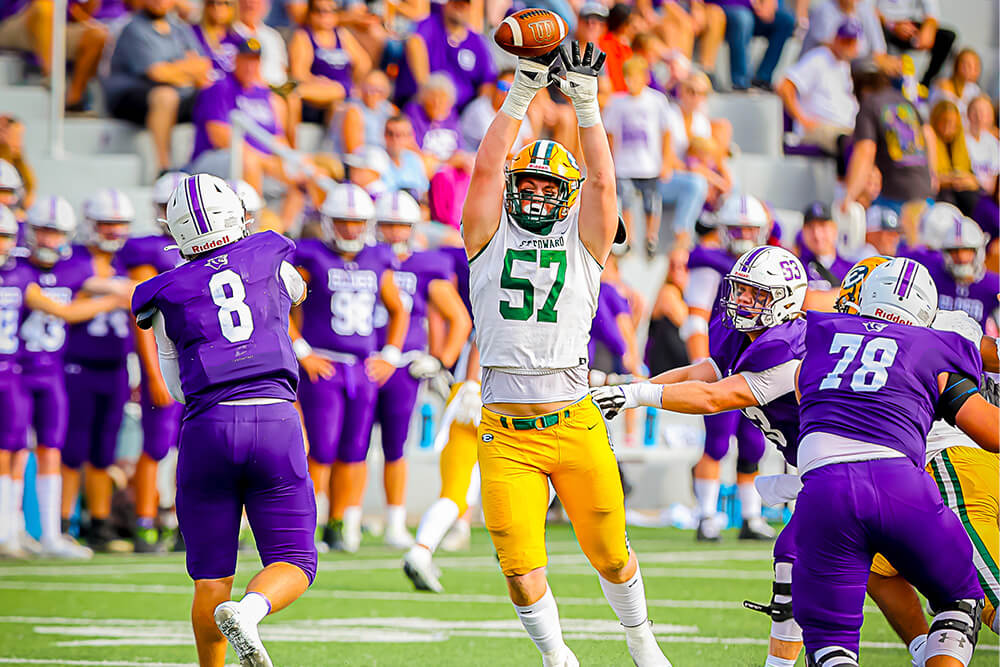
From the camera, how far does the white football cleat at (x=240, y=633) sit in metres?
4.76

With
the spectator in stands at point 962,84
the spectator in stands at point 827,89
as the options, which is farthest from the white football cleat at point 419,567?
the spectator in stands at point 962,84

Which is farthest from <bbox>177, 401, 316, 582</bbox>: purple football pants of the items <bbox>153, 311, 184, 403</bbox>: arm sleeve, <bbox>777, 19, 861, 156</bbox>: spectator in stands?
<bbox>777, 19, 861, 156</bbox>: spectator in stands

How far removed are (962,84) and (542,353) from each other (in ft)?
36.7

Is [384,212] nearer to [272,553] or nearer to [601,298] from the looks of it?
[601,298]

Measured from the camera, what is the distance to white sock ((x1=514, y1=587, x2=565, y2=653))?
212 inches

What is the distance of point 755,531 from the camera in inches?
421

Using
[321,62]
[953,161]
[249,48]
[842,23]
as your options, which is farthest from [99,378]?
[953,161]

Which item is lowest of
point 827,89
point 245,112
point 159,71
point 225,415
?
point 245,112

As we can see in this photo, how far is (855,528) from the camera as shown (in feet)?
15.1

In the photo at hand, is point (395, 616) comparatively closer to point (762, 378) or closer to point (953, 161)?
point (762, 378)

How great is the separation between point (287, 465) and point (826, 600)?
6.19 ft

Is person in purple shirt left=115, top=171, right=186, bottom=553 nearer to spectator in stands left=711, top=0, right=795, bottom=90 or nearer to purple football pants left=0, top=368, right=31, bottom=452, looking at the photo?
purple football pants left=0, top=368, right=31, bottom=452

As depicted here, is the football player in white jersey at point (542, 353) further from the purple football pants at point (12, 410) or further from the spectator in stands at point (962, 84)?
the spectator in stands at point (962, 84)

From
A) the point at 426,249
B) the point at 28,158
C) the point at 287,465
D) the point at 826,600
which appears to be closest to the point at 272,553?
the point at 287,465
